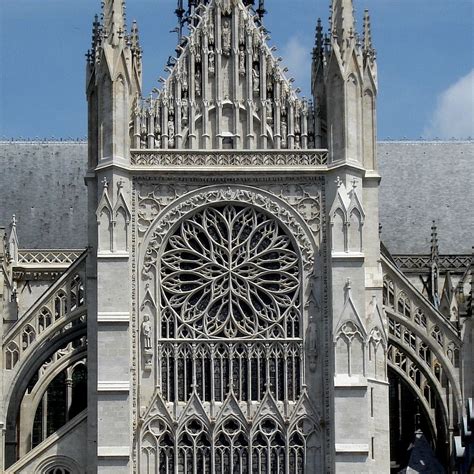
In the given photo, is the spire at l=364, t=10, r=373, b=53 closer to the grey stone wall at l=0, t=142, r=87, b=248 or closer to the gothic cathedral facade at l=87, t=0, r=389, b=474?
the gothic cathedral facade at l=87, t=0, r=389, b=474

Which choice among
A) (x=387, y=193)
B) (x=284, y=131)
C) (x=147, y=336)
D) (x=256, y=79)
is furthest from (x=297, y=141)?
(x=387, y=193)

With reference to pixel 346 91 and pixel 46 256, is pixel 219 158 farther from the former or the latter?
pixel 46 256

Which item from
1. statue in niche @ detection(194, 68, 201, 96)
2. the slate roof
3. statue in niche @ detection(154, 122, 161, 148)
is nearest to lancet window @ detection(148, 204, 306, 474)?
statue in niche @ detection(154, 122, 161, 148)

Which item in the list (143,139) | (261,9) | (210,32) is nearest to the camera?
(143,139)

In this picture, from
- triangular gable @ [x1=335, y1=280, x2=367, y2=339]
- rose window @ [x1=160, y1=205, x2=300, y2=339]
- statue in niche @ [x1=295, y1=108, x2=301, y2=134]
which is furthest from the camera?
statue in niche @ [x1=295, y1=108, x2=301, y2=134]

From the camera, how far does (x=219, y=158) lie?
159 ft

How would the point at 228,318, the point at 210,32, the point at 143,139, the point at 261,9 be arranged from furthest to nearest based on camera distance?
the point at 261,9 < the point at 210,32 < the point at 143,139 < the point at 228,318

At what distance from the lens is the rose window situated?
47.9 m

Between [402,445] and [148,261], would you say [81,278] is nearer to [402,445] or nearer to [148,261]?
[148,261]

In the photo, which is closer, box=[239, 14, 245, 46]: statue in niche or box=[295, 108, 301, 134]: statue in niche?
box=[295, 108, 301, 134]: statue in niche

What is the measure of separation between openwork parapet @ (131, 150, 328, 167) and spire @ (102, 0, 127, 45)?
3.04 metres

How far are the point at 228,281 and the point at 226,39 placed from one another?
6.48 m

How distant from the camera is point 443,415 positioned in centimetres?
5016

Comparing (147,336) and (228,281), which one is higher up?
(228,281)
